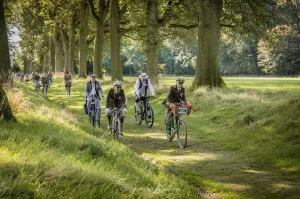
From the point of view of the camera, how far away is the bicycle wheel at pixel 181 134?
38.4ft

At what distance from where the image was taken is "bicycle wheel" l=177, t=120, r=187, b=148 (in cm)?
1170

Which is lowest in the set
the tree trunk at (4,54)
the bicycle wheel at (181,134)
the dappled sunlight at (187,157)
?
the dappled sunlight at (187,157)

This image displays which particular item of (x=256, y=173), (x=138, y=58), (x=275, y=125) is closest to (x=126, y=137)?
(x=275, y=125)

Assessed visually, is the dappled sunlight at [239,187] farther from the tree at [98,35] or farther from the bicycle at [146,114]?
the tree at [98,35]

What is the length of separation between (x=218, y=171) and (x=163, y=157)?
180 centimetres

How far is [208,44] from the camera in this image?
21.5 metres

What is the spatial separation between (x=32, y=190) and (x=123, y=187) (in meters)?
1.24

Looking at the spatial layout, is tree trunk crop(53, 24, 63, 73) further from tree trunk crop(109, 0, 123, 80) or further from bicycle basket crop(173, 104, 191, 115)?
bicycle basket crop(173, 104, 191, 115)

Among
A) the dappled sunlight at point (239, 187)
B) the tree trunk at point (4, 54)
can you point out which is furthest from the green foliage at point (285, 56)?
the dappled sunlight at point (239, 187)

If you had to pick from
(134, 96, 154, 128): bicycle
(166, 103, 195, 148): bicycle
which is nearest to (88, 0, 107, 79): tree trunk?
(134, 96, 154, 128): bicycle

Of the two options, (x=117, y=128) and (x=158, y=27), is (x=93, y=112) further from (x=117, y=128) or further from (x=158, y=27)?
(x=158, y=27)

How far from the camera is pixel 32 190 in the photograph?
4.35 m

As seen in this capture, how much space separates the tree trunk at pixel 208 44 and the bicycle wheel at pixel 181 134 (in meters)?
9.97

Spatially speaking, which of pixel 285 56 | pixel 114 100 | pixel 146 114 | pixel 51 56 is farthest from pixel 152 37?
pixel 285 56
